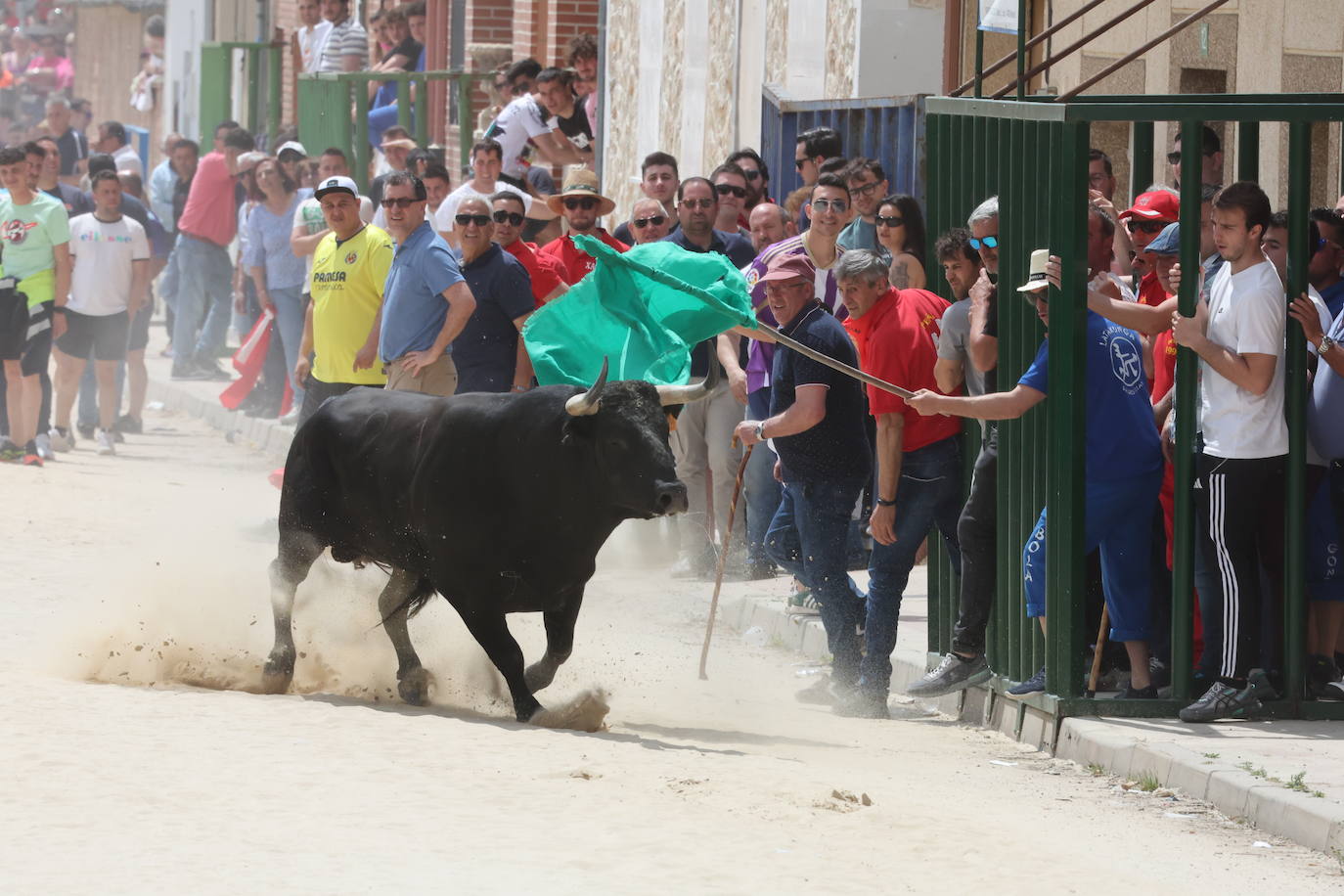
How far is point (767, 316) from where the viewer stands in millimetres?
12039

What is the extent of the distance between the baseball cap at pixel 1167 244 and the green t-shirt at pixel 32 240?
31.5 ft

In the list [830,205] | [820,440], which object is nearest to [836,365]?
[820,440]

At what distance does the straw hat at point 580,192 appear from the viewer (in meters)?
12.7

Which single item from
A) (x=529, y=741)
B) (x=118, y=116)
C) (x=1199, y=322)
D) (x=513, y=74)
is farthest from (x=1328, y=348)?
(x=118, y=116)

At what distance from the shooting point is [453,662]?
960cm

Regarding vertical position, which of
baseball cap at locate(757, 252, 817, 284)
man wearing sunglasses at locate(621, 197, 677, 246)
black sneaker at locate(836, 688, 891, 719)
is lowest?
black sneaker at locate(836, 688, 891, 719)

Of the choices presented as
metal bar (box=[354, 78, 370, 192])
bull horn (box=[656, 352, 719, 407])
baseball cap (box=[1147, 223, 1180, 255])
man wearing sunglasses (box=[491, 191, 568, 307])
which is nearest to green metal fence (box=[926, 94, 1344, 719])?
baseball cap (box=[1147, 223, 1180, 255])

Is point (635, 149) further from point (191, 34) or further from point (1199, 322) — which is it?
point (191, 34)

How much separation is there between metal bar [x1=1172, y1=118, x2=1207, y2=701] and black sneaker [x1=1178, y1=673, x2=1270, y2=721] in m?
0.16

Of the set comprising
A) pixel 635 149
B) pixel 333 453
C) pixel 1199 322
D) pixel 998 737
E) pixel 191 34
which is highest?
pixel 191 34

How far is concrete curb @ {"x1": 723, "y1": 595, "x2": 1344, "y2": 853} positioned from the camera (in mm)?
7078

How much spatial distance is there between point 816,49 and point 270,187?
5441mm

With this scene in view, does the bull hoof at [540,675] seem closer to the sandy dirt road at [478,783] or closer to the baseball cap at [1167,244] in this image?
the sandy dirt road at [478,783]

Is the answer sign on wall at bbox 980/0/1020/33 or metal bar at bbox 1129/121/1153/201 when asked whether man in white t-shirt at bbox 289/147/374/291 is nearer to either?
sign on wall at bbox 980/0/1020/33
